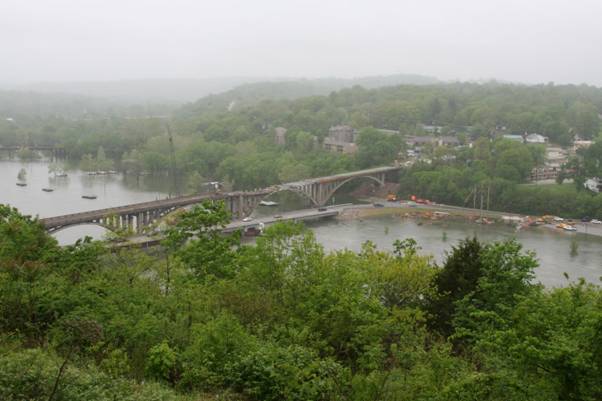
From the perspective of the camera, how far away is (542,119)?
4362cm

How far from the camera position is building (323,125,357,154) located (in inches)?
1553

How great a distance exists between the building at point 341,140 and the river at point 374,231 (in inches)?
437

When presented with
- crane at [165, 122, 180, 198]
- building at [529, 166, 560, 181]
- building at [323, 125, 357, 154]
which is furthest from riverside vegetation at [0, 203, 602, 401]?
building at [323, 125, 357, 154]

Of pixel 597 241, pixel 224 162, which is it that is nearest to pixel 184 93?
pixel 224 162

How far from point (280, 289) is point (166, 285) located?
1.53 m

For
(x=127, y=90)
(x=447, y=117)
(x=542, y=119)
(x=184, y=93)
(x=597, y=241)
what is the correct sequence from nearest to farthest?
(x=597, y=241)
(x=542, y=119)
(x=447, y=117)
(x=184, y=93)
(x=127, y=90)

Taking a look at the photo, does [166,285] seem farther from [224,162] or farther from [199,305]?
[224,162]

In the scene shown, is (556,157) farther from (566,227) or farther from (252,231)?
(252,231)

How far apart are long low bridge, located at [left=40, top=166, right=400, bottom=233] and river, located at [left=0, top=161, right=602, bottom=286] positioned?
148 cm

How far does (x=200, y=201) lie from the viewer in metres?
23.4

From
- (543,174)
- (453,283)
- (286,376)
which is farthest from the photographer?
(543,174)

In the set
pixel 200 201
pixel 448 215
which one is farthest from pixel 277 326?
pixel 448 215

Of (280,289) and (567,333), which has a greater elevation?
(567,333)

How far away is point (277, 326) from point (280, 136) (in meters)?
36.8
